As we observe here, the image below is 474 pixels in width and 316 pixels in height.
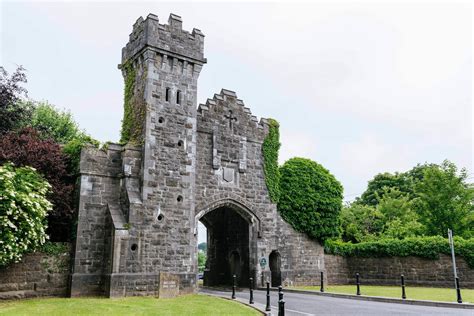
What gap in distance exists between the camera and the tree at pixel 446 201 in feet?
98.4

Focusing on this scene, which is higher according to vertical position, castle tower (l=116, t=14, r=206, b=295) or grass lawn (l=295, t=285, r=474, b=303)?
castle tower (l=116, t=14, r=206, b=295)

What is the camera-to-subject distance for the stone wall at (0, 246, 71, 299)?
51.6 ft

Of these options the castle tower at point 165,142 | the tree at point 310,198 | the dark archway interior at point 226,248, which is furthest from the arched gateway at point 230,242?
the castle tower at point 165,142

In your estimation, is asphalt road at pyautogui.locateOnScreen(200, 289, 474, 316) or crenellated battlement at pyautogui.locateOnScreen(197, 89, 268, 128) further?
crenellated battlement at pyautogui.locateOnScreen(197, 89, 268, 128)

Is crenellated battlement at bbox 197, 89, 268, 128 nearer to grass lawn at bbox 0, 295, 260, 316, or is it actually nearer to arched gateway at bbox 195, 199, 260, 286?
arched gateway at bbox 195, 199, 260, 286

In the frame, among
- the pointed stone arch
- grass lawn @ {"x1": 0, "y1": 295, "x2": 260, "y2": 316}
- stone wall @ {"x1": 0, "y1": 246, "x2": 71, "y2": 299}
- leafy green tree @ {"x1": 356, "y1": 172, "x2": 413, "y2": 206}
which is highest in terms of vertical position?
leafy green tree @ {"x1": 356, "y1": 172, "x2": 413, "y2": 206}

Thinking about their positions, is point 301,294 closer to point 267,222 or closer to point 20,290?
point 267,222

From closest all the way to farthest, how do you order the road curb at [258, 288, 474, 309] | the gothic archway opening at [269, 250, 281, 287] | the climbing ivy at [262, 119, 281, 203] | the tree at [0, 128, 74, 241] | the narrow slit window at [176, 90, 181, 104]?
the road curb at [258, 288, 474, 309] → the tree at [0, 128, 74, 241] → the narrow slit window at [176, 90, 181, 104] → the gothic archway opening at [269, 250, 281, 287] → the climbing ivy at [262, 119, 281, 203]

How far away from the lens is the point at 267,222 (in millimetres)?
23359

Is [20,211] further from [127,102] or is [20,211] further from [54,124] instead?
[54,124]

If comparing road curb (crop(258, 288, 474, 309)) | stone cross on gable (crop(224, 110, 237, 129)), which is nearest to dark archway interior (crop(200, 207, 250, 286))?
stone cross on gable (crop(224, 110, 237, 129))

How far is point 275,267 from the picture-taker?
23.5 m

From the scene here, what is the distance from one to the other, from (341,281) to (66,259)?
15599 mm

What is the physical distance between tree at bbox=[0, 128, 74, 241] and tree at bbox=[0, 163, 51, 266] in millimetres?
1274
